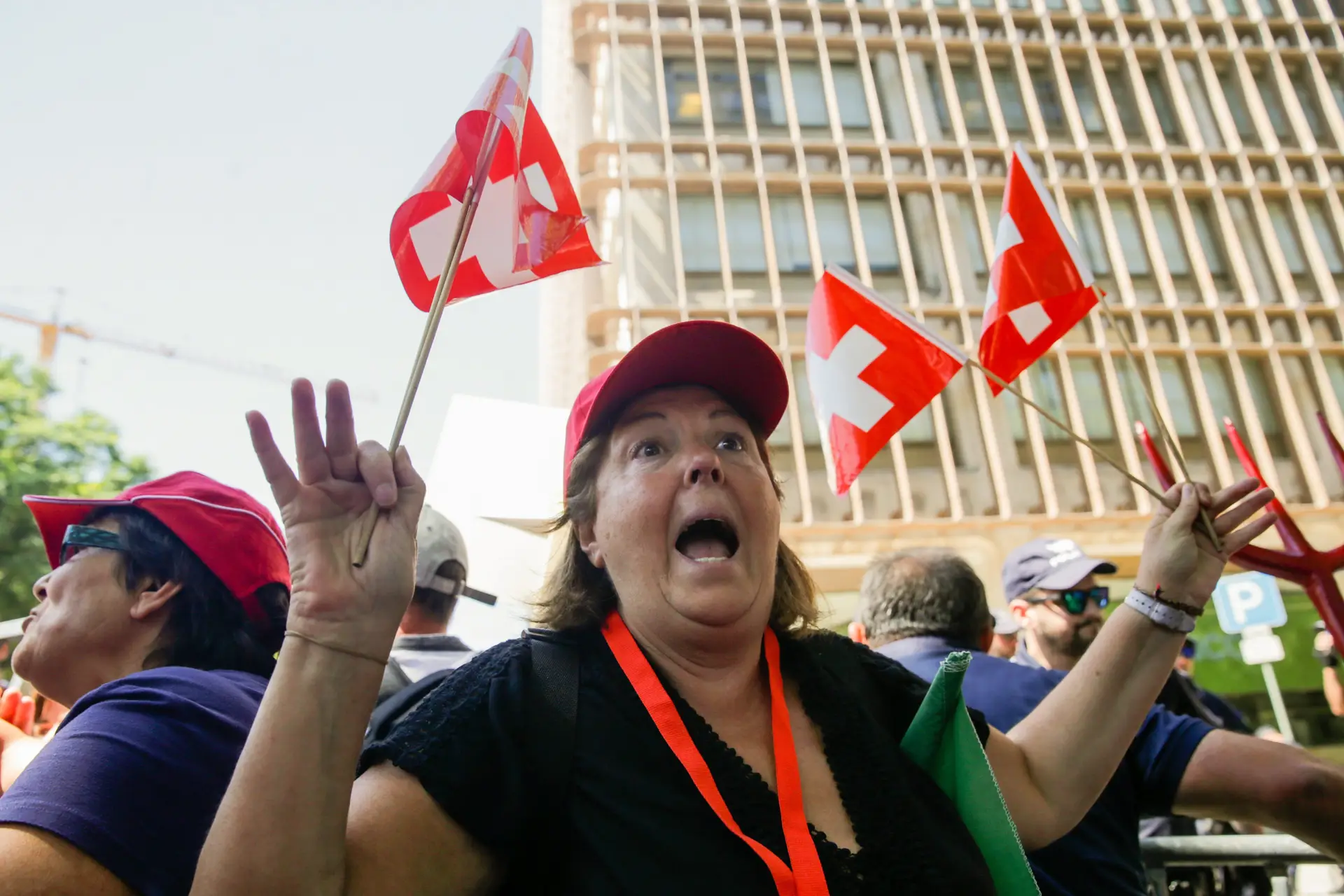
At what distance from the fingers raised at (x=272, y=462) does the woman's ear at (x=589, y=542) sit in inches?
28.1

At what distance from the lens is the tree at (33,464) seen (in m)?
17.2

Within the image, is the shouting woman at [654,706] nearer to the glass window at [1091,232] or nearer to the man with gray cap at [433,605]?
the man with gray cap at [433,605]

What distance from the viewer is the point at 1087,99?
1820 centimetres

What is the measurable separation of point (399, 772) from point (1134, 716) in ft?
4.73

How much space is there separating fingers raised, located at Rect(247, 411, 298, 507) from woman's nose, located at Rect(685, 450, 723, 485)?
2.46 feet

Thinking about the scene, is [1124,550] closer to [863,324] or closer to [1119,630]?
[863,324]

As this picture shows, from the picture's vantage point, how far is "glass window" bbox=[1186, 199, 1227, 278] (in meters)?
16.9

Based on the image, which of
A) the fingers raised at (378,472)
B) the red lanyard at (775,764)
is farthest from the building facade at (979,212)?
the fingers raised at (378,472)

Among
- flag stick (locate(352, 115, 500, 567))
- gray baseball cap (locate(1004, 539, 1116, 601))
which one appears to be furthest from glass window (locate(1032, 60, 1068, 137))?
flag stick (locate(352, 115, 500, 567))

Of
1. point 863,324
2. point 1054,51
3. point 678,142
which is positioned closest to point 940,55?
point 1054,51

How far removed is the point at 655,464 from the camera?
1790mm

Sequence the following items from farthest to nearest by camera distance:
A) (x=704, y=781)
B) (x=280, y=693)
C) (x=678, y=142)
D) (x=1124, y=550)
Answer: (x=678, y=142) < (x=1124, y=550) < (x=704, y=781) < (x=280, y=693)

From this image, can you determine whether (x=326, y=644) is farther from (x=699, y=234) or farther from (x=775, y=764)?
(x=699, y=234)

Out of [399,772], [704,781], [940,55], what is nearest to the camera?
[399,772]
